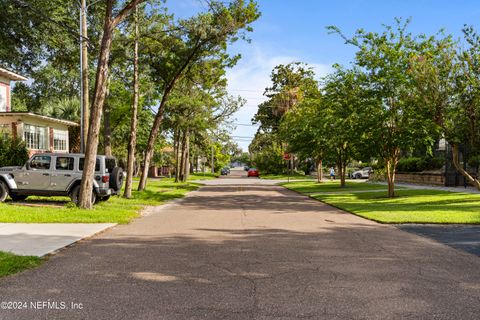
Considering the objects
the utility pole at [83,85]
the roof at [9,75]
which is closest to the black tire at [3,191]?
the utility pole at [83,85]

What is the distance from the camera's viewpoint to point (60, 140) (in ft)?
97.2

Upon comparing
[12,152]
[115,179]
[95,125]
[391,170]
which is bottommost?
[115,179]

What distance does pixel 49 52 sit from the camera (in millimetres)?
32438

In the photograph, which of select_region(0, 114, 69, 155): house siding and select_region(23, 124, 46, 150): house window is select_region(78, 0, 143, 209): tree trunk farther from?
select_region(23, 124, 46, 150): house window

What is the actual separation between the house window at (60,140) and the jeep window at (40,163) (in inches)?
507

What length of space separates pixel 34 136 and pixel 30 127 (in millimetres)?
736

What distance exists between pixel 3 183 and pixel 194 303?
45.0 ft

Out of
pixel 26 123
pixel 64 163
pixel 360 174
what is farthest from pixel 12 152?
pixel 360 174

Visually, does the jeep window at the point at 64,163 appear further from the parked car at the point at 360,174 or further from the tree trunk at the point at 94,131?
the parked car at the point at 360,174

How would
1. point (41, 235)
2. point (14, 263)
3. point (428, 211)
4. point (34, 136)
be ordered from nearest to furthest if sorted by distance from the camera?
1. point (14, 263)
2. point (41, 235)
3. point (428, 211)
4. point (34, 136)

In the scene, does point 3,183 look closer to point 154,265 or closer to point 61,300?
point 154,265

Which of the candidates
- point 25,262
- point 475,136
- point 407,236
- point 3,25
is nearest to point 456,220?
point 407,236

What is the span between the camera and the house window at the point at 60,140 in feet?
94.4

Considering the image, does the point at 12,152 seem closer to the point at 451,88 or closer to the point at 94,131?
the point at 94,131
